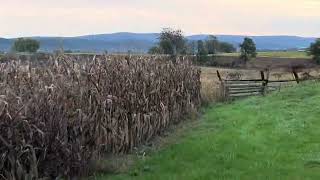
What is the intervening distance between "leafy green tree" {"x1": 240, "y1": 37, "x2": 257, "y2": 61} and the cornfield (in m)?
45.6

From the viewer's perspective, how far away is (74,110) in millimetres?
10266

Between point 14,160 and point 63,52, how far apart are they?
14.3 ft

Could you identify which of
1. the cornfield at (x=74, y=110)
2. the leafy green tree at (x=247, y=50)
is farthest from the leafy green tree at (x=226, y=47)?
the cornfield at (x=74, y=110)

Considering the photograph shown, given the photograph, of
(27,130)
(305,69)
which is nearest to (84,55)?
(27,130)

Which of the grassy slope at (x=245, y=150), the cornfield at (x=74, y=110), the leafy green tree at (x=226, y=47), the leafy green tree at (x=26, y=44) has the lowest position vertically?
the leafy green tree at (x=226, y=47)

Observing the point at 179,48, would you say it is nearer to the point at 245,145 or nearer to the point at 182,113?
the point at 182,113

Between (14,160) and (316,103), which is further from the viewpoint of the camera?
(316,103)

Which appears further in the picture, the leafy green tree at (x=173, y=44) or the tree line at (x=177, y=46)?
the leafy green tree at (x=173, y=44)

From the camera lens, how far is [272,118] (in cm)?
1734

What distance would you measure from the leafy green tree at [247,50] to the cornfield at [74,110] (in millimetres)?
45644

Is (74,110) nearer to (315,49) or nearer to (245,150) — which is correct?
(245,150)

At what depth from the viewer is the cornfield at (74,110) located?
8492 millimetres

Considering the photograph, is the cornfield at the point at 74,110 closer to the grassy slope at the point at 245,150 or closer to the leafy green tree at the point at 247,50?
the grassy slope at the point at 245,150

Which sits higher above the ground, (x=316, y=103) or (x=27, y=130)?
(x=27, y=130)
